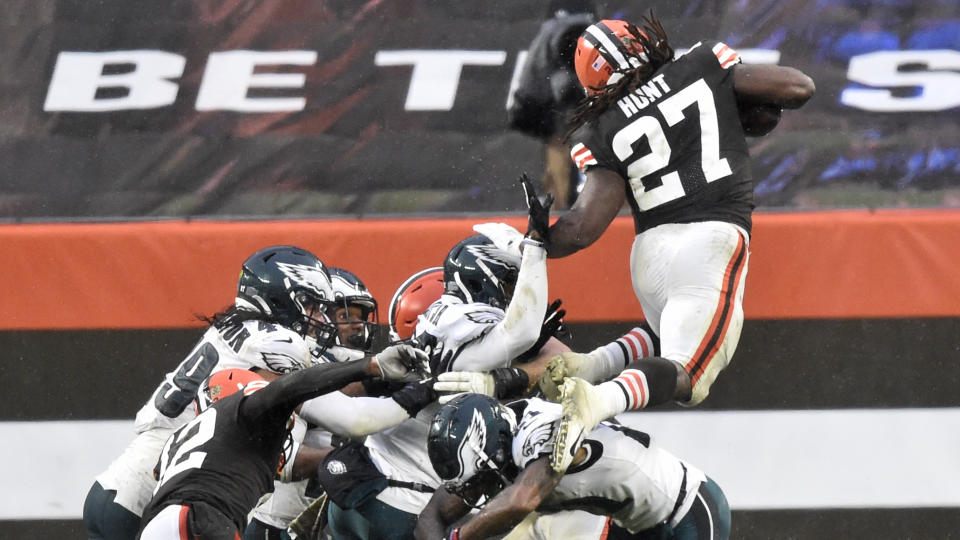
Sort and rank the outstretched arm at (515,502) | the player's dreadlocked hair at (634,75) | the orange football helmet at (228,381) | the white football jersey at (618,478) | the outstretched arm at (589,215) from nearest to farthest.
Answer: the outstretched arm at (515,502)
the white football jersey at (618,478)
the orange football helmet at (228,381)
the outstretched arm at (589,215)
the player's dreadlocked hair at (634,75)

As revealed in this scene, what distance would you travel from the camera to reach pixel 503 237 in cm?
423

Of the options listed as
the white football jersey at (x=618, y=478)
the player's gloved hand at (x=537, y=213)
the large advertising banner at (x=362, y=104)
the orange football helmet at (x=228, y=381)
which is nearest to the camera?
the white football jersey at (x=618, y=478)

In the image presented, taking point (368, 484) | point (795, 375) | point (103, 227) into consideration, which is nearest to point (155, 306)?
point (103, 227)

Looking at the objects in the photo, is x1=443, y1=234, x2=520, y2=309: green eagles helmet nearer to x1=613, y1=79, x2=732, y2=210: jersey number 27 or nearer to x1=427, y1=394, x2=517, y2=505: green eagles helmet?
x1=613, y1=79, x2=732, y2=210: jersey number 27

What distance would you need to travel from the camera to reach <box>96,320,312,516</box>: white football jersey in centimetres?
402

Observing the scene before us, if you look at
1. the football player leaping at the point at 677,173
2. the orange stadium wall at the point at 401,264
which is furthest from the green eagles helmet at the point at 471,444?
the orange stadium wall at the point at 401,264

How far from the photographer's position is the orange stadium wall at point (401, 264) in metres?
5.29

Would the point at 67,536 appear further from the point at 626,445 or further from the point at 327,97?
the point at 626,445

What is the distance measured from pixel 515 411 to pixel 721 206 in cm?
93

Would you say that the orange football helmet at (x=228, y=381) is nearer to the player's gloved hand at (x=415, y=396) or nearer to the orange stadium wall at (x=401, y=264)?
the player's gloved hand at (x=415, y=396)

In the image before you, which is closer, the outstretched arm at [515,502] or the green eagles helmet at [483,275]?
the outstretched arm at [515,502]

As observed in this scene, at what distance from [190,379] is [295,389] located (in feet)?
3.03

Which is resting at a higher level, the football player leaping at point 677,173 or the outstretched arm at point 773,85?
the outstretched arm at point 773,85

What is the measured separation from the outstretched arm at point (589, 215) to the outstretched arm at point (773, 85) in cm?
47
